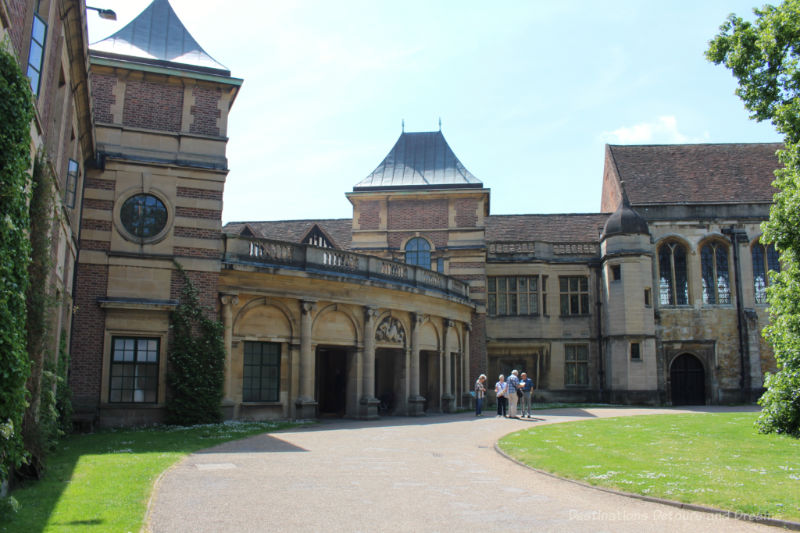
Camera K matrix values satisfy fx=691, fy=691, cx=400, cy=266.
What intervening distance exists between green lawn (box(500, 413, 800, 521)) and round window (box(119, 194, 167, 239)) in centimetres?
1207

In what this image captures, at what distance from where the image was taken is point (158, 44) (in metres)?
22.9

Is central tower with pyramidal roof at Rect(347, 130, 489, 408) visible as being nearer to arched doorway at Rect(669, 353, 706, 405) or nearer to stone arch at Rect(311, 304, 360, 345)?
stone arch at Rect(311, 304, 360, 345)

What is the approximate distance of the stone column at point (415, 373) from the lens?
2645 centimetres

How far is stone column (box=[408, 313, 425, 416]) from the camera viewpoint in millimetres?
26453

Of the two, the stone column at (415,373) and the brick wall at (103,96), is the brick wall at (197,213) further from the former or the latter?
the stone column at (415,373)

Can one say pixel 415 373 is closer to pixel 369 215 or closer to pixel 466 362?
pixel 466 362

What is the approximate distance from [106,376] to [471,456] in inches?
442

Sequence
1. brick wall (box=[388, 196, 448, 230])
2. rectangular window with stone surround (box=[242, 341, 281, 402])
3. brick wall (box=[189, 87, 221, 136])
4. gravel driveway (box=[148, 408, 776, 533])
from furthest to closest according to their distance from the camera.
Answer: brick wall (box=[388, 196, 448, 230]) < rectangular window with stone surround (box=[242, 341, 281, 402]) < brick wall (box=[189, 87, 221, 136]) < gravel driveway (box=[148, 408, 776, 533])

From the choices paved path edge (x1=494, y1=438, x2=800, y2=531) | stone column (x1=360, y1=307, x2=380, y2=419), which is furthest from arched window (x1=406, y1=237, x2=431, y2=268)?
paved path edge (x1=494, y1=438, x2=800, y2=531)

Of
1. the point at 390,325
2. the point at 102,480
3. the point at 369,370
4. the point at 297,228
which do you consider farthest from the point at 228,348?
the point at 297,228

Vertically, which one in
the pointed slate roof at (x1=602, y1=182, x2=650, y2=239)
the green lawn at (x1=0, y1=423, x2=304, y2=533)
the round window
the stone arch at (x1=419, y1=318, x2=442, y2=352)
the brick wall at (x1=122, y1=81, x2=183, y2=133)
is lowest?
the green lawn at (x1=0, y1=423, x2=304, y2=533)

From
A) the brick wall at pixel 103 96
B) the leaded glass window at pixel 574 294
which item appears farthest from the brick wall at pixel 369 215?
the brick wall at pixel 103 96

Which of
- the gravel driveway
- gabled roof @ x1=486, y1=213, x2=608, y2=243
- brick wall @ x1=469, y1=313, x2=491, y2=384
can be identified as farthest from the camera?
gabled roof @ x1=486, y1=213, x2=608, y2=243

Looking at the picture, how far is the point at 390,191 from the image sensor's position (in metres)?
35.1
